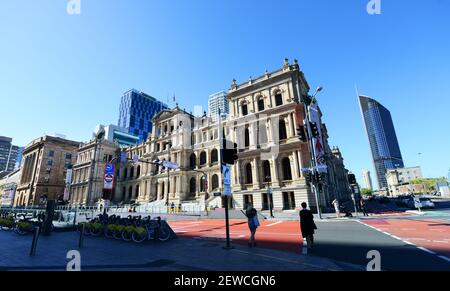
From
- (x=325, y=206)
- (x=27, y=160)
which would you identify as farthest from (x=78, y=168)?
(x=325, y=206)

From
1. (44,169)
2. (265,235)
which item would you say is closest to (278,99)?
(265,235)

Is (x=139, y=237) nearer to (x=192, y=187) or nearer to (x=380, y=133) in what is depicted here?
(x=192, y=187)

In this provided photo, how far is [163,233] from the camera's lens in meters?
11.2

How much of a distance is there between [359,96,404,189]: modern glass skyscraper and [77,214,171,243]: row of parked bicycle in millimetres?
173121

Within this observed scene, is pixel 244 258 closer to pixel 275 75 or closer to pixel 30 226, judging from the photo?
pixel 30 226

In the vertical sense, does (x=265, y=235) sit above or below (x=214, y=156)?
below

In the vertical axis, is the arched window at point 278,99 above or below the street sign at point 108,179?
above

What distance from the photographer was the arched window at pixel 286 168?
30886mm

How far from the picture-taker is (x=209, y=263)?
21.9 ft

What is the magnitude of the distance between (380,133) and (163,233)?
590 ft

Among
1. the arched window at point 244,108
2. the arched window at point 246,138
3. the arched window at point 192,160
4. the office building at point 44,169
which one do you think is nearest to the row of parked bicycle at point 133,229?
the arched window at point 246,138

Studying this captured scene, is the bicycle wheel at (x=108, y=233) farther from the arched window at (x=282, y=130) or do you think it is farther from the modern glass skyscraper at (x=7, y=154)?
the modern glass skyscraper at (x=7, y=154)

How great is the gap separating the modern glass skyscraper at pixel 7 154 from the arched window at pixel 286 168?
177652 mm
